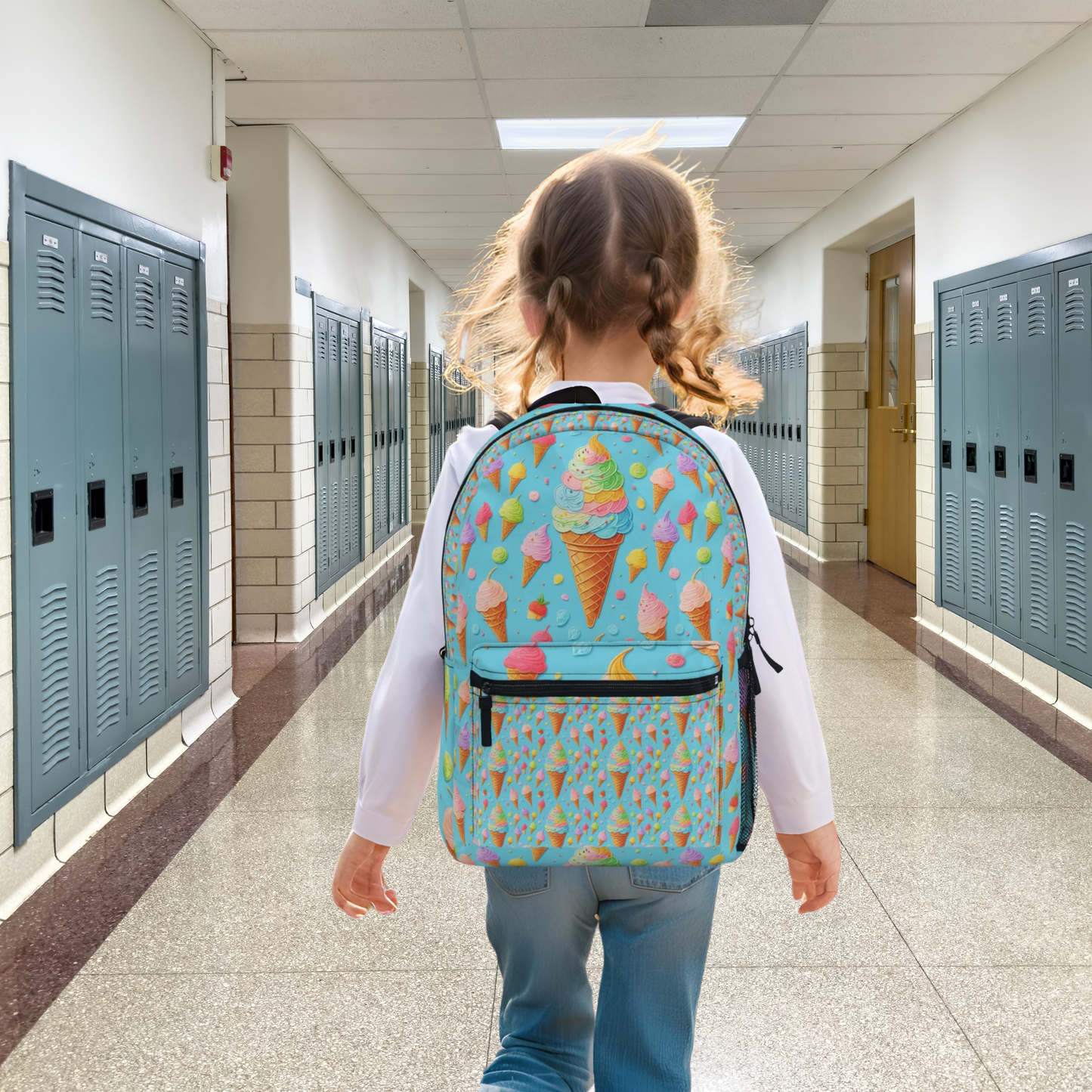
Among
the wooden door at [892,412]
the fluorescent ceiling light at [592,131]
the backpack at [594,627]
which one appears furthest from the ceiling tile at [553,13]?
the wooden door at [892,412]

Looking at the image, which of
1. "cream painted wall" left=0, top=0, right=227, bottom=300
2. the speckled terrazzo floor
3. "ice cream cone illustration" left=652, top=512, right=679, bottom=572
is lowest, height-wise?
the speckled terrazzo floor

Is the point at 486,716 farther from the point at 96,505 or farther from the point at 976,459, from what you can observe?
the point at 976,459

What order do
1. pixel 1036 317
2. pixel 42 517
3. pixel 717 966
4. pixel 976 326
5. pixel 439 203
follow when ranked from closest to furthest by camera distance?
1. pixel 717 966
2. pixel 42 517
3. pixel 1036 317
4. pixel 976 326
5. pixel 439 203

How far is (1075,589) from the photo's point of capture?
408cm

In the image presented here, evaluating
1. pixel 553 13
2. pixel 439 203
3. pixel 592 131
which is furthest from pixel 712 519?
pixel 439 203

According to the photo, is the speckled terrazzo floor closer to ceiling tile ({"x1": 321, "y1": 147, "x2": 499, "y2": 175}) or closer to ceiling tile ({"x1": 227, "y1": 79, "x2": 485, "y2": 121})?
ceiling tile ({"x1": 227, "y1": 79, "x2": 485, "y2": 121})

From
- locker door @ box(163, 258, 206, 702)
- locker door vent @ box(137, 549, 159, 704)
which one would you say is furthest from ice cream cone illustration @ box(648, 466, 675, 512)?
locker door @ box(163, 258, 206, 702)

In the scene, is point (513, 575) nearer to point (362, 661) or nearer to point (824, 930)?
point (824, 930)

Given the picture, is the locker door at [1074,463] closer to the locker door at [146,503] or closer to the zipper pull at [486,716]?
the locker door at [146,503]

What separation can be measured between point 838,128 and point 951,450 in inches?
69.0

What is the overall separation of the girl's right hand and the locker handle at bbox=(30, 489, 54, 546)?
1.88 meters

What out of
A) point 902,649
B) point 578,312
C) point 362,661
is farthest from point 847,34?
point 578,312

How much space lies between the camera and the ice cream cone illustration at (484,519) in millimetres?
929

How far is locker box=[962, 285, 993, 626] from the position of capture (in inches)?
195
